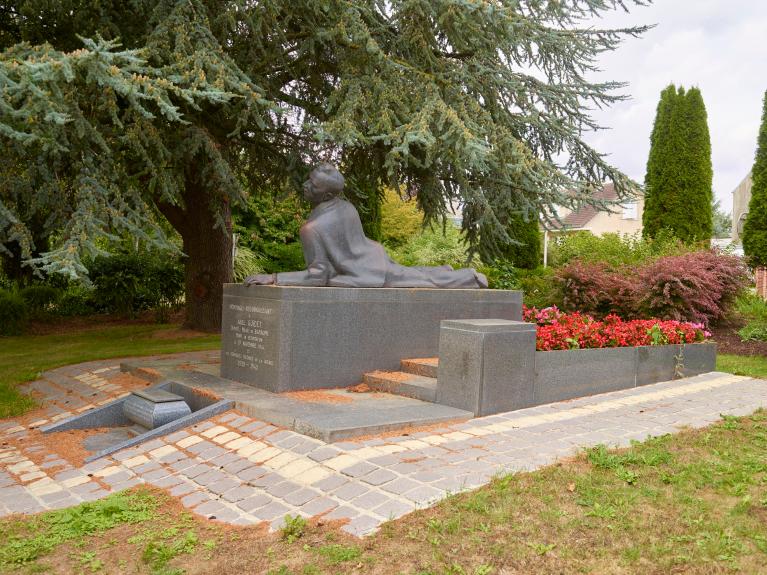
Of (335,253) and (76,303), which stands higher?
(335,253)

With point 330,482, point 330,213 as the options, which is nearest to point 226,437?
point 330,482

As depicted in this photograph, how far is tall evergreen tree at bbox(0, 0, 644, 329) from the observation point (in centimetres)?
677

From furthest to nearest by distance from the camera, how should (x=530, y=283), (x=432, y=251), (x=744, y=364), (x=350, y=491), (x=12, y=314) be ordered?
(x=432, y=251)
(x=530, y=283)
(x=12, y=314)
(x=744, y=364)
(x=350, y=491)

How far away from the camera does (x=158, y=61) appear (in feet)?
26.5

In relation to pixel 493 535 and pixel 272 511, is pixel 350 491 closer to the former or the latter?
pixel 272 511

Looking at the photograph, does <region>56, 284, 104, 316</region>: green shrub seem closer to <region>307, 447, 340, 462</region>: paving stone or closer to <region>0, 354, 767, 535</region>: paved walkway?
<region>0, 354, 767, 535</region>: paved walkway

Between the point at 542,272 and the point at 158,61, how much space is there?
12.8 meters

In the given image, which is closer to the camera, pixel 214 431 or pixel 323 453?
pixel 323 453

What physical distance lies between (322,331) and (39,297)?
12.4 metres

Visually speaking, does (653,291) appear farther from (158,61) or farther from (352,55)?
(158,61)

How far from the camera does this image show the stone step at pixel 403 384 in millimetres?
6770

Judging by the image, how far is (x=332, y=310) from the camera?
7.25 meters

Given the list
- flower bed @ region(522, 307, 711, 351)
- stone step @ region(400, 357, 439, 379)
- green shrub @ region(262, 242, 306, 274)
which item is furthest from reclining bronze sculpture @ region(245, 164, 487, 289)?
green shrub @ region(262, 242, 306, 274)

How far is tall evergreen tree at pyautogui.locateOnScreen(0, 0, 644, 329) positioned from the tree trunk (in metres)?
0.67
